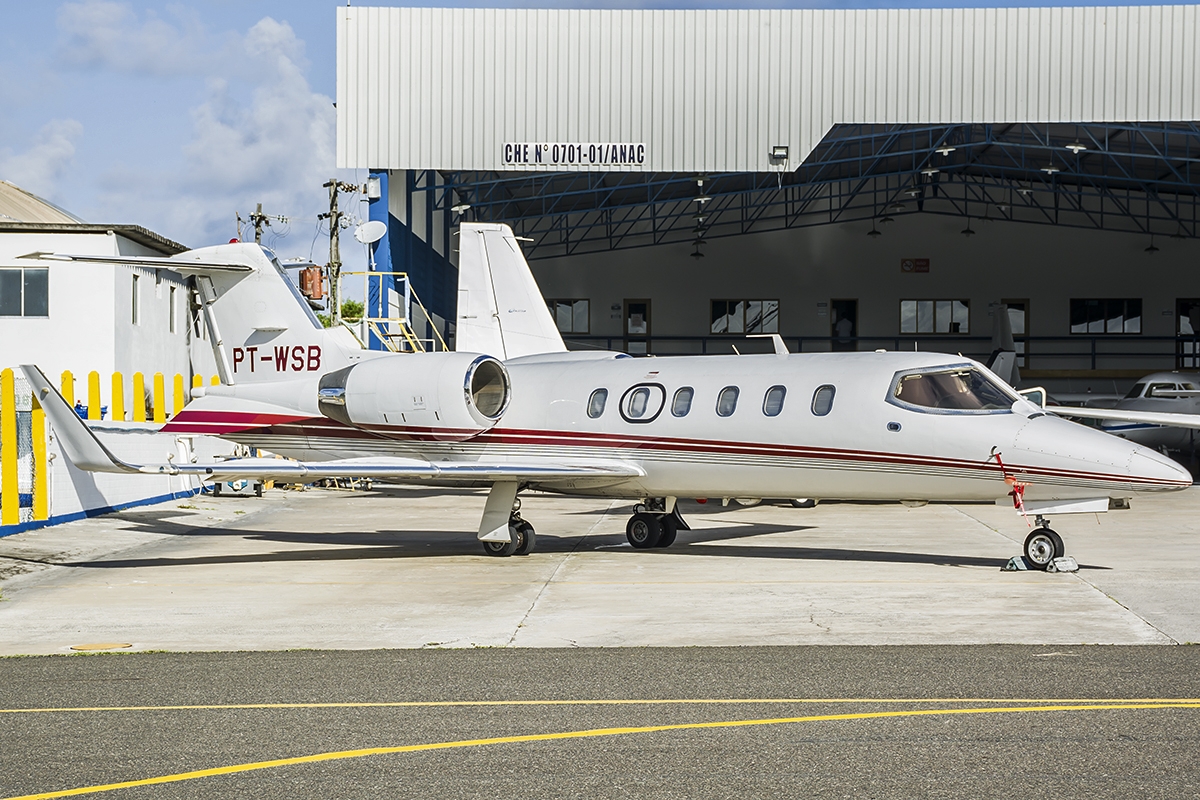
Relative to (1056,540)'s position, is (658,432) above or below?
above

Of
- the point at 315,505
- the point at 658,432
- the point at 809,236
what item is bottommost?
the point at 315,505

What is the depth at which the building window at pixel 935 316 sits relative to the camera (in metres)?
53.2

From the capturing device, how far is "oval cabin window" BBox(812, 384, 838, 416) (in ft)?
47.6

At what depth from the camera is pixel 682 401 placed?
615 inches

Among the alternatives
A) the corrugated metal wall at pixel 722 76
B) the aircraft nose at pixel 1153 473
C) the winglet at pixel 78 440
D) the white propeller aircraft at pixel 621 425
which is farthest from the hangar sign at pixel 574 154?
the aircraft nose at pixel 1153 473

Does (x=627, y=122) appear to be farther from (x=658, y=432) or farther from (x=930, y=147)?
(x=658, y=432)

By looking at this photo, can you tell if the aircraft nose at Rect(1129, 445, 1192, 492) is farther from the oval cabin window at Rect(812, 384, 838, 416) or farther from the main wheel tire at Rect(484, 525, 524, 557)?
the main wheel tire at Rect(484, 525, 524, 557)

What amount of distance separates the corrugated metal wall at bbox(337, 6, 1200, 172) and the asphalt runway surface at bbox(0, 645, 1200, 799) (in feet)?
76.3

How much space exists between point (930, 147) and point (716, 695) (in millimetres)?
35680

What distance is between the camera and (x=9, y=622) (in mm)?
11234

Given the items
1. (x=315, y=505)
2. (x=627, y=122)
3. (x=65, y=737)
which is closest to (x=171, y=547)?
(x=315, y=505)

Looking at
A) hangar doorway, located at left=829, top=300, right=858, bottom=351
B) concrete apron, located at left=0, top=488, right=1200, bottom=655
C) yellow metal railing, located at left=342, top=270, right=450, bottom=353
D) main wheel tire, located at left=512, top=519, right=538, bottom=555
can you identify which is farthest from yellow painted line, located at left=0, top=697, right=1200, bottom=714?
hangar doorway, located at left=829, top=300, right=858, bottom=351

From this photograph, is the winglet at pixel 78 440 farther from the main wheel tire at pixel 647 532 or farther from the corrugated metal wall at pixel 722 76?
the corrugated metal wall at pixel 722 76

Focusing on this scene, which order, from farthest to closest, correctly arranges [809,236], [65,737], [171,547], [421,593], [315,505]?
1. [809,236]
2. [315,505]
3. [171,547]
4. [421,593]
5. [65,737]
